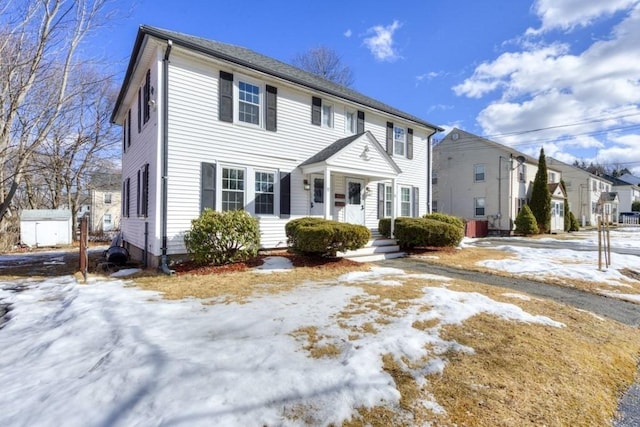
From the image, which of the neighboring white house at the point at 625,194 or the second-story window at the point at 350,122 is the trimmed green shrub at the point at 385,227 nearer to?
the second-story window at the point at 350,122

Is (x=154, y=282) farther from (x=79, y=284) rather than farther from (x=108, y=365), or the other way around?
(x=108, y=365)

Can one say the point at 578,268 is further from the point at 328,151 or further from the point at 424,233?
the point at 328,151

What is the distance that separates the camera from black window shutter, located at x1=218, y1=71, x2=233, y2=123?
8992 mm

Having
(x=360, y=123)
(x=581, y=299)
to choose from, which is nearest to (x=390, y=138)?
(x=360, y=123)

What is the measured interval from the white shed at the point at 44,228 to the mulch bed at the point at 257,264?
12.8 meters

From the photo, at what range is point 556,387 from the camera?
2.84 m

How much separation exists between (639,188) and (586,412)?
68892 mm

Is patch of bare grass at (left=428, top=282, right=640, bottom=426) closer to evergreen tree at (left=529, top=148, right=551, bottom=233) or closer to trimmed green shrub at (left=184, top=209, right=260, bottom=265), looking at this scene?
trimmed green shrub at (left=184, top=209, right=260, bottom=265)

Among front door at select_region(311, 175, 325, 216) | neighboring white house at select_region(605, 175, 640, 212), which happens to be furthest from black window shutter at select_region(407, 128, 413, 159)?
neighboring white house at select_region(605, 175, 640, 212)

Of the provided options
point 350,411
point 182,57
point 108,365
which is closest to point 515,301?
point 350,411

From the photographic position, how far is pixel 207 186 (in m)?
8.74

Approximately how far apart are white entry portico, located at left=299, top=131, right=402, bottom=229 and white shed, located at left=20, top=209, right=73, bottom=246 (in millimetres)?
14144

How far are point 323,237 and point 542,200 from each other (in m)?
21.5

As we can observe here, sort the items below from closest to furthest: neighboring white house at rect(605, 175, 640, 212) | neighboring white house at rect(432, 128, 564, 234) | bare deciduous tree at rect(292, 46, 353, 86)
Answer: neighboring white house at rect(432, 128, 564, 234) < bare deciduous tree at rect(292, 46, 353, 86) < neighboring white house at rect(605, 175, 640, 212)
